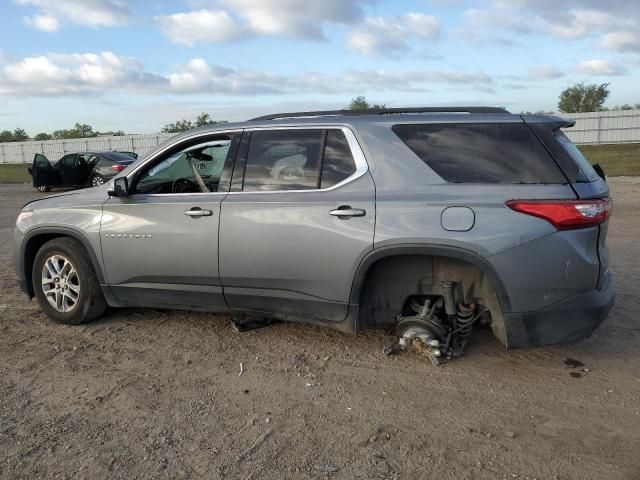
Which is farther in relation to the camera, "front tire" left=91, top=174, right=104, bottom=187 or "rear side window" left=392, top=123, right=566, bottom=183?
"front tire" left=91, top=174, right=104, bottom=187

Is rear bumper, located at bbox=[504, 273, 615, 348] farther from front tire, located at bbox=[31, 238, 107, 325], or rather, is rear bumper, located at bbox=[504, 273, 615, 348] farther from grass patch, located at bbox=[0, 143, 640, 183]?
grass patch, located at bbox=[0, 143, 640, 183]

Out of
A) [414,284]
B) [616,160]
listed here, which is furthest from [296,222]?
[616,160]

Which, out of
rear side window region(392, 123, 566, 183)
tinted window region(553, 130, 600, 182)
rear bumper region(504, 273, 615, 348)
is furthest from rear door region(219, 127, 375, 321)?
tinted window region(553, 130, 600, 182)

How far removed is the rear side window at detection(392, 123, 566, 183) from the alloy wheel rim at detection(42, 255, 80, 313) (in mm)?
3197

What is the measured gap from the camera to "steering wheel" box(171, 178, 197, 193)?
16.1ft

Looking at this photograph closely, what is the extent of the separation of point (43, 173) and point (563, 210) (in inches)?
730

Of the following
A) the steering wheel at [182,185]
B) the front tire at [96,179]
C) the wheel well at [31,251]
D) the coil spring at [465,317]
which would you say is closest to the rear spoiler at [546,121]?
the coil spring at [465,317]

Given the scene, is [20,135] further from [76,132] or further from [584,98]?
[584,98]

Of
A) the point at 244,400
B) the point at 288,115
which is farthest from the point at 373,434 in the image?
the point at 288,115

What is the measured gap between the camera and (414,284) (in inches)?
161

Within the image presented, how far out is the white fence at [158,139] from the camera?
122 feet

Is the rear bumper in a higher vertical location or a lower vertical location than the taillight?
lower

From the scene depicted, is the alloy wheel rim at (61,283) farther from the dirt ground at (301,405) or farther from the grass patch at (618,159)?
the grass patch at (618,159)

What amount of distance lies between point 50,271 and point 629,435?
4.65m
